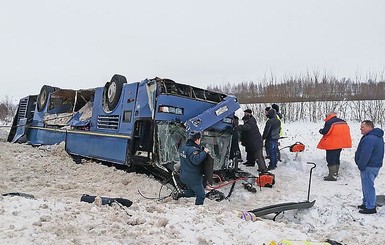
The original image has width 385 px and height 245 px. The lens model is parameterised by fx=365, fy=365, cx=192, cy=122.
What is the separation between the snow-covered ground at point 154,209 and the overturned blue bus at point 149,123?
44cm

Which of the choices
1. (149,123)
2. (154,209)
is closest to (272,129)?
(149,123)

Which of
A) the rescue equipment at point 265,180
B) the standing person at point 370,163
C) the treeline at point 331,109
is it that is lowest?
the rescue equipment at point 265,180

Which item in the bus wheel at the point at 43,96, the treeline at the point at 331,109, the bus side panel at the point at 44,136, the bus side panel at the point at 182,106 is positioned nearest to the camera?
the bus side panel at the point at 182,106

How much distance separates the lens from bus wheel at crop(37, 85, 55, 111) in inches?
489

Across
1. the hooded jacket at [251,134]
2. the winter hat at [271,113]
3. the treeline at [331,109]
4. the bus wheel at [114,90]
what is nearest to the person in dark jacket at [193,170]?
the hooded jacket at [251,134]

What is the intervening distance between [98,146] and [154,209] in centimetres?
485

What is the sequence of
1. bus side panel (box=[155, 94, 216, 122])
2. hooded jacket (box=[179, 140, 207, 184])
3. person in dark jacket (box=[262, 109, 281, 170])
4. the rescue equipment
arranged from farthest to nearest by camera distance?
person in dark jacket (box=[262, 109, 281, 170]) < the rescue equipment < bus side panel (box=[155, 94, 216, 122]) < hooded jacket (box=[179, 140, 207, 184])

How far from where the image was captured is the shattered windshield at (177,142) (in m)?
7.63

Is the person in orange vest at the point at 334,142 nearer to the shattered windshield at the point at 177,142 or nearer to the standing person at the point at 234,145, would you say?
the standing person at the point at 234,145

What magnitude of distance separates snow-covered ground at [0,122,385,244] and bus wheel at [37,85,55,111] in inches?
67.4

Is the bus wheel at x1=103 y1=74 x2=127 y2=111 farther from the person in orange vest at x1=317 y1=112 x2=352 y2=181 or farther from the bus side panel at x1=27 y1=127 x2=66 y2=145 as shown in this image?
the person in orange vest at x1=317 y1=112 x2=352 y2=181

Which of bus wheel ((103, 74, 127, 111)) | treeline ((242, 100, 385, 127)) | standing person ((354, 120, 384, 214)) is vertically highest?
bus wheel ((103, 74, 127, 111))

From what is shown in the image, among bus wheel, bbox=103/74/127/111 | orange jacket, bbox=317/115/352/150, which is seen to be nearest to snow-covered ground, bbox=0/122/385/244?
orange jacket, bbox=317/115/352/150

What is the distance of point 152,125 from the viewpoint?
758 cm
